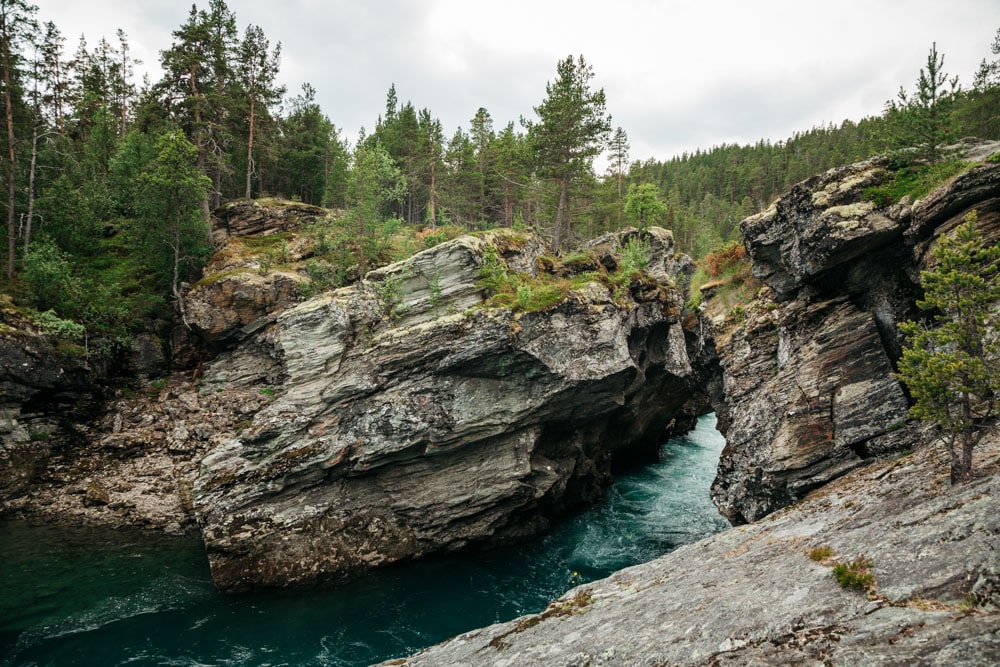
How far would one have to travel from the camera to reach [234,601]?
18141 mm

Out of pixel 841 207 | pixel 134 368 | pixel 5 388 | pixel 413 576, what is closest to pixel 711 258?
pixel 841 207

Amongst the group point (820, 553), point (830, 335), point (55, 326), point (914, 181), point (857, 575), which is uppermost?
point (55, 326)

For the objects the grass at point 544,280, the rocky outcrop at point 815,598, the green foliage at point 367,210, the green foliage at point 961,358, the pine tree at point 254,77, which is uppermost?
the pine tree at point 254,77

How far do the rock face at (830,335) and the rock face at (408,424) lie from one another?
6.96 metres

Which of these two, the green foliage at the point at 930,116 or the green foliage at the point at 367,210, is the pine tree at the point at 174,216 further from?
the green foliage at the point at 930,116

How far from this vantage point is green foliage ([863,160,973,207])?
48.5 feet

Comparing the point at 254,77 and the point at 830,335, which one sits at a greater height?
the point at 254,77

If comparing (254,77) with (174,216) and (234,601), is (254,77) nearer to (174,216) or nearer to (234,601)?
(174,216)

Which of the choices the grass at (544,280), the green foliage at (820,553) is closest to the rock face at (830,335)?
the grass at (544,280)

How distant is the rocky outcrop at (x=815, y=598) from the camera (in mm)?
5102

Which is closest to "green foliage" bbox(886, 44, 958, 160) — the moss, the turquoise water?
the turquoise water

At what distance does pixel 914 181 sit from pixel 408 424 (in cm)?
2252

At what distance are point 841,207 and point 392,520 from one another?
23805 millimetres

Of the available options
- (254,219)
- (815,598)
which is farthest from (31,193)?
(815,598)
